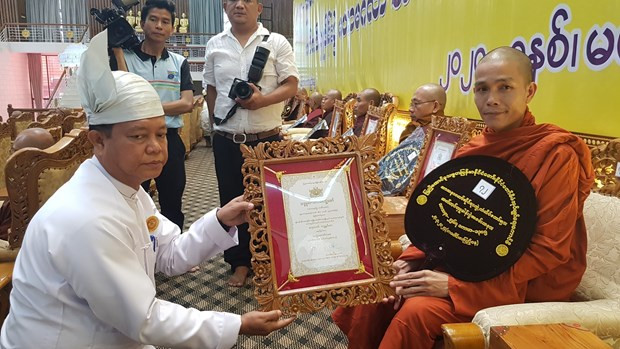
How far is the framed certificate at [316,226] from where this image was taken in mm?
1206

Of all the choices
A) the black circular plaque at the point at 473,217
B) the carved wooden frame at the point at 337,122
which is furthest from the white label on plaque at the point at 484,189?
the carved wooden frame at the point at 337,122

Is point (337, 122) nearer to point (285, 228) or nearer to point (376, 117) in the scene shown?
point (376, 117)

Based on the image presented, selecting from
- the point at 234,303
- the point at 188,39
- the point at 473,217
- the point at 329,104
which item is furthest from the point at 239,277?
the point at 188,39

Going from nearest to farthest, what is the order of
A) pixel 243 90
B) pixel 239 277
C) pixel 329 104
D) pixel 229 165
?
pixel 243 90 → pixel 229 165 → pixel 239 277 → pixel 329 104

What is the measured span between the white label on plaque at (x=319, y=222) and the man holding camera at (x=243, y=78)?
112cm

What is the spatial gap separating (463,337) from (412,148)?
1.60 m

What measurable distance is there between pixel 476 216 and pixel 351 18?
14.1ft

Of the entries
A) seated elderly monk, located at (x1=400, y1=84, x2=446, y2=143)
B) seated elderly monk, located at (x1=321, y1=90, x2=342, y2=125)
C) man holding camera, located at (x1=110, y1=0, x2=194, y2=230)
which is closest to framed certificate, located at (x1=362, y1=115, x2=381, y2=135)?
seated elderly monk, located at (x1=400, y1=84, x2=446, y2=143)

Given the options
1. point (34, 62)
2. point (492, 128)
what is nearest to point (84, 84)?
point (492, 128)

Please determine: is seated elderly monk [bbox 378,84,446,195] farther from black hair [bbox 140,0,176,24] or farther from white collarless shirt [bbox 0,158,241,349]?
white collarless shirt [bbox 0,158,241,349]

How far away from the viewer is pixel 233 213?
1310 millimetres

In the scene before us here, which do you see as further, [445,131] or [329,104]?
[329,104]

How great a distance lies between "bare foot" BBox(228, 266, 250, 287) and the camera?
2.62m

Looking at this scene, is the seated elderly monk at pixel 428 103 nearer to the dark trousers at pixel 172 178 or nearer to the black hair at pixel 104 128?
the dark trousers at pixel 172 178
